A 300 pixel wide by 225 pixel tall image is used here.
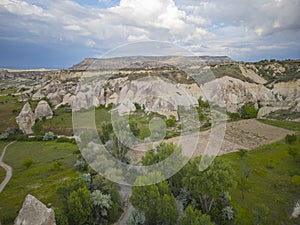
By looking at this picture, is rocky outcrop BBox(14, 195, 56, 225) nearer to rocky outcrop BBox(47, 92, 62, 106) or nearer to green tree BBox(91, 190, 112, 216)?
green tree BBox(91, 190, 112, 216)

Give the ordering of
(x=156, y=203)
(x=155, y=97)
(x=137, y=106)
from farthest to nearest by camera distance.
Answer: (x=137, y=106), (x=155, y=97), (x=156, y=203)

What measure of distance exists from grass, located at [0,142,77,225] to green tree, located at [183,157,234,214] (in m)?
12.2

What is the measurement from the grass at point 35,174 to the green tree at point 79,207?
4.62 meters

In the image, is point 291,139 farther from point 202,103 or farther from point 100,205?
point 202,103

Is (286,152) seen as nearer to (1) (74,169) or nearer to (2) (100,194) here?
(2) (100,194)

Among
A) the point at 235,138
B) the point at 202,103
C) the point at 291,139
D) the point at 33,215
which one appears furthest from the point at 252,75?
the point at 33,215

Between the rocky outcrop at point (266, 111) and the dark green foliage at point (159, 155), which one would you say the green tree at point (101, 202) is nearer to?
the dark green foliage at point (159, 155)

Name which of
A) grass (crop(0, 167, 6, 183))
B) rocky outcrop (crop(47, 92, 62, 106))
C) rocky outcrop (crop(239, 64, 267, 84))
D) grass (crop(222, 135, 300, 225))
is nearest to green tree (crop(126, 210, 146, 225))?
grass (crop(222, 135, 300, 225))

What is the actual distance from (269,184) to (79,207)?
1805 cm

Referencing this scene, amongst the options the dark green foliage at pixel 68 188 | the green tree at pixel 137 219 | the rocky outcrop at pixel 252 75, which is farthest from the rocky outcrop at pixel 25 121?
the rocky outcrop at pixel 252 75

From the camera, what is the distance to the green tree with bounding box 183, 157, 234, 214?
14.6 meters

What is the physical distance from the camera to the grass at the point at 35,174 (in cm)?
1961

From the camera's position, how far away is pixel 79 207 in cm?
1495

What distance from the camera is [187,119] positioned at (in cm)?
5034
